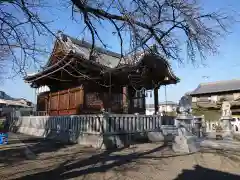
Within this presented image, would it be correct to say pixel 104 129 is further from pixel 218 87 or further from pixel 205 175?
pixel 218 87

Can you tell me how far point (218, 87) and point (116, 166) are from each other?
4094 cm

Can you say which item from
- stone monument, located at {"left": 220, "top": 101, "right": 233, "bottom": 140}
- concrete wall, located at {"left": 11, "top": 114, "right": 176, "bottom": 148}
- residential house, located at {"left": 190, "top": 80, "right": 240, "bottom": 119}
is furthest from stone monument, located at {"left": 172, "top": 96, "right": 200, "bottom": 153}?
residential house, located at {"left": 190, "top": 80, "right": 240, "bottom": 119}

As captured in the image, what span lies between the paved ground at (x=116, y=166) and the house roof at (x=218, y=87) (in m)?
34.8

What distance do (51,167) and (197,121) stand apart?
13702 mm

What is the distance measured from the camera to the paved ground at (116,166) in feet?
21.2

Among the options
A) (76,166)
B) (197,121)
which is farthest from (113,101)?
(76,166)

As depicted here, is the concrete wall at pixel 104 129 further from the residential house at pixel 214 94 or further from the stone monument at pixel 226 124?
the residential house at pixel 214 94

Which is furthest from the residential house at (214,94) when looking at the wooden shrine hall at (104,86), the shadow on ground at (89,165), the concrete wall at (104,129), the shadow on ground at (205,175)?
the shadow on ground at (205,175)

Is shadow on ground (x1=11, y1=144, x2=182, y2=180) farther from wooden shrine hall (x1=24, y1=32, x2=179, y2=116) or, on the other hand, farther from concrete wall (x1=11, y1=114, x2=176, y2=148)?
wooden shrine hall (x1=24, y1=32, x2=179, y2=116)

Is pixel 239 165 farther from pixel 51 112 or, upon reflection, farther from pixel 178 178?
pixel 51 112

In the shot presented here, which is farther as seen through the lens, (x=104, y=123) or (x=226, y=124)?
(x=226, y=124)

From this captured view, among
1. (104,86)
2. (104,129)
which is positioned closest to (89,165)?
(104,129)

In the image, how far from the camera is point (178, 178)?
6.31m

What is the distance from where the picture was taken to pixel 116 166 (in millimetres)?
7445
